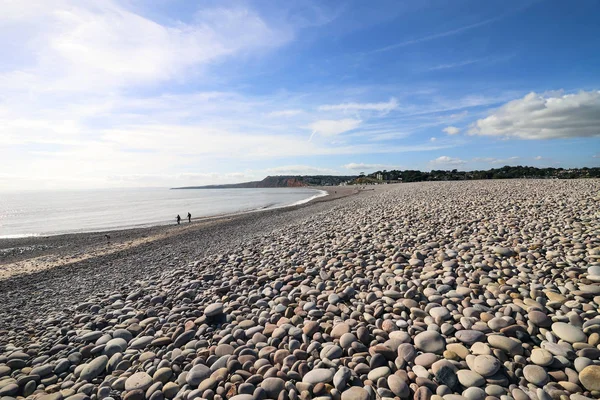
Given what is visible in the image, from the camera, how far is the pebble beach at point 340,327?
264 cm

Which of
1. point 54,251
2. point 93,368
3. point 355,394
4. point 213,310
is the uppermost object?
point 213,310

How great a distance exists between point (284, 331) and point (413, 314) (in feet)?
5.49

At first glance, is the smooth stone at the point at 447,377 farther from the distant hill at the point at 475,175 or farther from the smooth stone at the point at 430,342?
the distant hill at the point at 475,175

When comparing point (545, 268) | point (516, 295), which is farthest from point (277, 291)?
point (545, 268)

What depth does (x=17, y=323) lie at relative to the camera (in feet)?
16.2

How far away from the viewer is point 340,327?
345 centimetres

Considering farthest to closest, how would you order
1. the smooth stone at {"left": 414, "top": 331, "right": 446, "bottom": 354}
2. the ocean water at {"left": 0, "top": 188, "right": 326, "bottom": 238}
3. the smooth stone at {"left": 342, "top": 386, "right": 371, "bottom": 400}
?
1. the ocean water at {"left": 0, "top": 188, "right": 326, "bottom": 238}
2. the smooth stone at {"left": 414, "top": 331, "right": 446, "bottom": 354}
3. the smooth stone at {"left": 342, "top": 386, "right": 371, "bottom": 400}

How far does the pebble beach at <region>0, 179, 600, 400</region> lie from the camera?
264 cm

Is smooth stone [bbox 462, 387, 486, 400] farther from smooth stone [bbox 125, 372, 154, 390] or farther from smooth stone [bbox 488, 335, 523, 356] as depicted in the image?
smooth stone [bbox 125, 372, 154, 390]

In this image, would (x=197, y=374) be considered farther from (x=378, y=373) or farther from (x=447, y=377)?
(x=447, y=377)

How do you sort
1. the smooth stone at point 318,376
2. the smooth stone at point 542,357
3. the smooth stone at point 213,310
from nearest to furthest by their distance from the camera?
the smooth stone at point 542,357 < the smooth stone at point 318,376 < the smooth stone at point 213,310

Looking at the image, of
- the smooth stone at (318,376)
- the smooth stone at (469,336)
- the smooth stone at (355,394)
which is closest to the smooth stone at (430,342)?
the smooth stone at (469,336)

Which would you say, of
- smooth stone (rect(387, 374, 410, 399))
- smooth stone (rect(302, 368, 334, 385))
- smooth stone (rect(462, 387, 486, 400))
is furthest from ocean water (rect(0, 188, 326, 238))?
smooth stone (rect(462, 387, 486, 400))

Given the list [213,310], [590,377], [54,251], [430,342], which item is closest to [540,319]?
[590,377]
